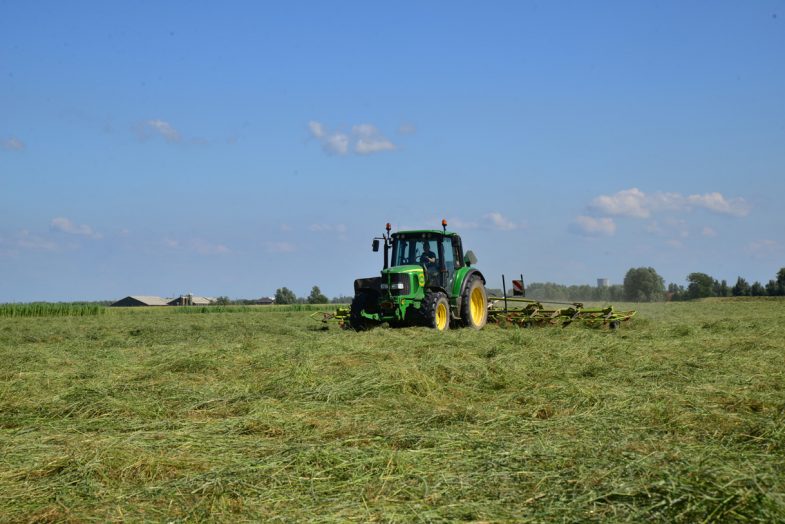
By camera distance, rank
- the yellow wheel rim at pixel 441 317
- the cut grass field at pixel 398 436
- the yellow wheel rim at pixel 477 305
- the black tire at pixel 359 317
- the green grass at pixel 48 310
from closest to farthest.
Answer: the cut grass field at pixel 398 436
the yellow wheel rim at pixel 441 317
the black tire at pixel 359 317
the yellow wheel rim at pixel 477 305
the green grass at pixel 48 310

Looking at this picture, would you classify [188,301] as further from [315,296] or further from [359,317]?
[359,317]

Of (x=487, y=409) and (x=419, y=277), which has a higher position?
(x=419, y=277)

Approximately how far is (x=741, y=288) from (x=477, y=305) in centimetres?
3473

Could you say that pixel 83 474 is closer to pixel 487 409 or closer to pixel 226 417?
pixel 226 417

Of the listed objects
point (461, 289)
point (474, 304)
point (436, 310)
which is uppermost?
point (461, 289)

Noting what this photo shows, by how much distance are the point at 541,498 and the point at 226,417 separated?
11.4ft

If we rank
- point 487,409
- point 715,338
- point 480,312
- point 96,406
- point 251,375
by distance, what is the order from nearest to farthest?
point 487,409 < point 96,406 < point 251,375 < point 715,338 < point 480,312

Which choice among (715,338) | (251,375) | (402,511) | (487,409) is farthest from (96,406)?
(715,338)

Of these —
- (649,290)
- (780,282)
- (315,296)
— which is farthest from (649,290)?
(315,296)

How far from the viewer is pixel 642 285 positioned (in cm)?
4153

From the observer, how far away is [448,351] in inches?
404

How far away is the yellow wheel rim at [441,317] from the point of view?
1426 cm

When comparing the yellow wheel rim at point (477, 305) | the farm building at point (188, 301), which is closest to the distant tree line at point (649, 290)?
the yellow wheel rim at point (477, 305)

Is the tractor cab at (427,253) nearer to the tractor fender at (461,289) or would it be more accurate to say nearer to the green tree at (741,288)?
the tractor fender at (461,289)
